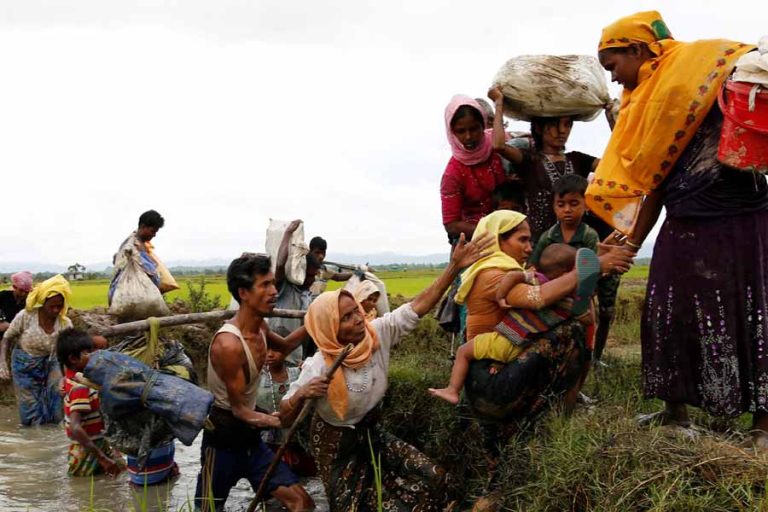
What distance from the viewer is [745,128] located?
3262 millimetres

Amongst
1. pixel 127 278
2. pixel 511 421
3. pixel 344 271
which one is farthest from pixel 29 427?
pixel 511 421

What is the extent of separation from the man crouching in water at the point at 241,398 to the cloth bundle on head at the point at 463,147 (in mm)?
1551

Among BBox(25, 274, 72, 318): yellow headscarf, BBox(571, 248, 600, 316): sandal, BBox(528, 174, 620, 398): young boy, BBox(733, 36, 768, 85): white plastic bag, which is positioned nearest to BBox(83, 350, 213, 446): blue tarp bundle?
BBox(571, 248, 600, 316): sandal

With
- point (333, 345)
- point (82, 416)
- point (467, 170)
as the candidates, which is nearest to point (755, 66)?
point (467, 170)

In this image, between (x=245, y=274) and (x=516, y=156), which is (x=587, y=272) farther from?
(x=245, y=274)

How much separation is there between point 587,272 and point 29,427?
6.78 m

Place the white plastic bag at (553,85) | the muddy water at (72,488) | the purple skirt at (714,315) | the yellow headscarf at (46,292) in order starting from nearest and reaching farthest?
the purple skirt at (714,315) < the white plastic bag at (553,85) < the muddy water at (72,488) < the yellow headscarf at (46,292)

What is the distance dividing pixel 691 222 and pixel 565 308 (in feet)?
2.48

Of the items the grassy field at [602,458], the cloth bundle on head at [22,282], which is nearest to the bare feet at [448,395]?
the grassy field at [602,458]

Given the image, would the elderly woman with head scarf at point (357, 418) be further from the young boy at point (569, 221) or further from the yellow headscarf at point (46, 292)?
the yellow headscarf at point (46, 292)

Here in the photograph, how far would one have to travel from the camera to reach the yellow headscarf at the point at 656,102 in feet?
11.4

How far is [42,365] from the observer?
8.10 m

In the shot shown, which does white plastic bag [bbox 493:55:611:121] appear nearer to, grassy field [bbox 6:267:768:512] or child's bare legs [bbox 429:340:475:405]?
child's bare legs [bbox 429:340:475:405]

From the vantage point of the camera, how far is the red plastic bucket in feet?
10.6
